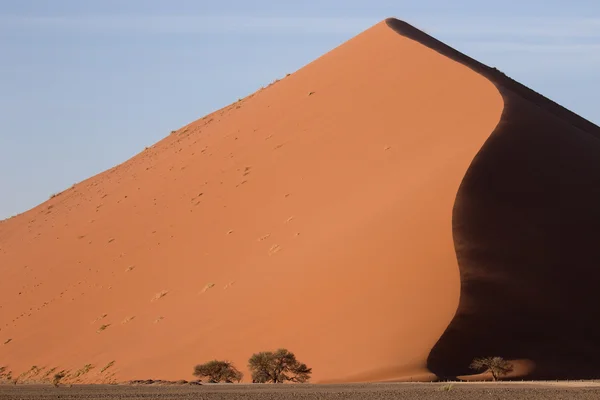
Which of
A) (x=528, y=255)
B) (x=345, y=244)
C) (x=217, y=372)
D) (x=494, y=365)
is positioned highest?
(x=345, y=244)

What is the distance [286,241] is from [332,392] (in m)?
10.8

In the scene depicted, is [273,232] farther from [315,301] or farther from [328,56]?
[328,56]

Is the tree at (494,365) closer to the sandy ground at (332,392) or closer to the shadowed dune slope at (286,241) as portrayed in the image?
the shadowed dune slope at (286,241)

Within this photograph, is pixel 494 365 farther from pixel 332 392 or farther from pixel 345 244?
pixel 345 244

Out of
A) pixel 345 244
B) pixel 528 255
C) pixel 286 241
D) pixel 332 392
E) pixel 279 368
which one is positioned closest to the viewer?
pixel 332 392

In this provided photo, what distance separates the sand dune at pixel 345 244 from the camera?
23125 millimetres

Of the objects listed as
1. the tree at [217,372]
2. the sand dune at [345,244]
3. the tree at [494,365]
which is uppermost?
the sand dune at [345,244]

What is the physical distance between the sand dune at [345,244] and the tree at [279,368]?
349 millimetres

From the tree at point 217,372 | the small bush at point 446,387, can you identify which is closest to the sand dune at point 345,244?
the tree at point 217,372

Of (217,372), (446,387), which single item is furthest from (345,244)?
(446,387)

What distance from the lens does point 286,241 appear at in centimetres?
2870

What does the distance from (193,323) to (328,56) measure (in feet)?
70.0

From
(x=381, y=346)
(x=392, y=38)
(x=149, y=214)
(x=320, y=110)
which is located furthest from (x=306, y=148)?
(x=381, y=346)

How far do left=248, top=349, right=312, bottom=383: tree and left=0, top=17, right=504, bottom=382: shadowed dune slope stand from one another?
33cm
